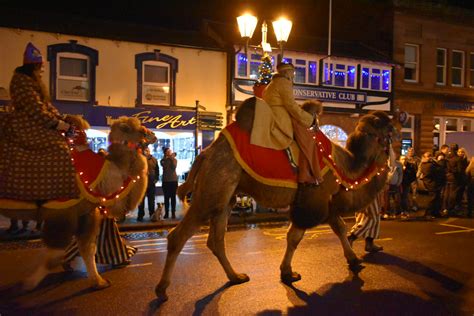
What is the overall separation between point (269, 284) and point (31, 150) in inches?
125

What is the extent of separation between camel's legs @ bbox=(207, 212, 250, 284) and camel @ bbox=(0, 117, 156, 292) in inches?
38.9

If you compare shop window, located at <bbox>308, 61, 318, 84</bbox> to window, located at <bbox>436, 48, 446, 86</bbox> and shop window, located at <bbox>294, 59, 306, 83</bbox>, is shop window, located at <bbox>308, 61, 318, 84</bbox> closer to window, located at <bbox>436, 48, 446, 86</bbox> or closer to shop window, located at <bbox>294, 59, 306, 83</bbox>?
shop window, located at <bbox>294, 59, 306, 83</bbox>

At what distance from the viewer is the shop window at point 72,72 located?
52.4ft

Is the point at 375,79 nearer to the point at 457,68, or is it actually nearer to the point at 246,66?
the point at 457,68

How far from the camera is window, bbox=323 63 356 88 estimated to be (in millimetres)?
20188

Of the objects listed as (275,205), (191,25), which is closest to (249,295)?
(275,205)

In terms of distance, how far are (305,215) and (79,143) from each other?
280 cm

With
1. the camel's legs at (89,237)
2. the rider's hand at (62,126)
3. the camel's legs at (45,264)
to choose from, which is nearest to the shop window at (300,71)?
the camel's legs at (89,237)

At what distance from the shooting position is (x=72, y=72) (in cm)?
1644

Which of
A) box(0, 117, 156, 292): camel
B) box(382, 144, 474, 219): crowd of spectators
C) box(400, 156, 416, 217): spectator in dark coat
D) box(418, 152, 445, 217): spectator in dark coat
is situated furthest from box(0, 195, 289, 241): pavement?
box(0, 117, 156, 292): camel

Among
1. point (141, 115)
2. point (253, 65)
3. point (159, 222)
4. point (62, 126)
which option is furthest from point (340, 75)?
point (62, 126)

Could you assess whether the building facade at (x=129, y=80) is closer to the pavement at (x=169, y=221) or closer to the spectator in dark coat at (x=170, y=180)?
the pavement at (x=169, y=221)

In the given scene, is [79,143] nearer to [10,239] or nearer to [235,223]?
[10,239]

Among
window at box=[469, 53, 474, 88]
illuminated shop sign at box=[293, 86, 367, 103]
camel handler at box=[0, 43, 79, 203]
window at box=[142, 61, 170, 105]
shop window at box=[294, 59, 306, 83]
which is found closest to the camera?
camel handler at box=[0, 43, 79, 203]
